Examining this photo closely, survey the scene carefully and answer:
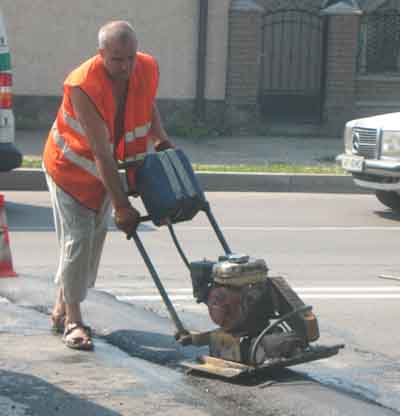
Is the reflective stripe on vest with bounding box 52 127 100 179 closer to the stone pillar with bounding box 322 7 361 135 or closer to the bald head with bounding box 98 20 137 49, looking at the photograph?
the bald head with bounding box 98 20 137 49

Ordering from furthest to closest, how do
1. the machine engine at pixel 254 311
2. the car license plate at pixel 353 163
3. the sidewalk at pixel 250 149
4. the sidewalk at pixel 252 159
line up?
the sidewalk at pixel 250 149, the sidewalk at pixel 252 159, the car license plate at pixel 353 163, the machine engine at pixel 254 311

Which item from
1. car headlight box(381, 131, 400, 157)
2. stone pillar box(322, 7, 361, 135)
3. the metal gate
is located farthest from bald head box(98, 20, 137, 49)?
the metal gate

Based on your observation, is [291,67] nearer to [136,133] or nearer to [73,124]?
[136,133]

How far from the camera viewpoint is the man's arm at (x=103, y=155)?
575 centimetres

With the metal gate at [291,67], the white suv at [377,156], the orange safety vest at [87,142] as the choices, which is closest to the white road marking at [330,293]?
the orange safety vest at [87,142]

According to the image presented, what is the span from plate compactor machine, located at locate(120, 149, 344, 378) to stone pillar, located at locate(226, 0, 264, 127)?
1327 centimetres

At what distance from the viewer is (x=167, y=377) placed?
5773mm

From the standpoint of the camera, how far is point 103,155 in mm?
5766

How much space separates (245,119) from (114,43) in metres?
13.4

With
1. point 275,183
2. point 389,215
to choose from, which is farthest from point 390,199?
point 275,183

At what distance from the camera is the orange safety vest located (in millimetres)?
5980

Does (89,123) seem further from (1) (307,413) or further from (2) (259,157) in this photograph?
(2) (259,157)

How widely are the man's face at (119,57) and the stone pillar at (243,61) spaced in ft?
43.3

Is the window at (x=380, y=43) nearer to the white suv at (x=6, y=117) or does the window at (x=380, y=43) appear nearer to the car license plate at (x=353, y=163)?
the car license plate at (x=353, y=163)
